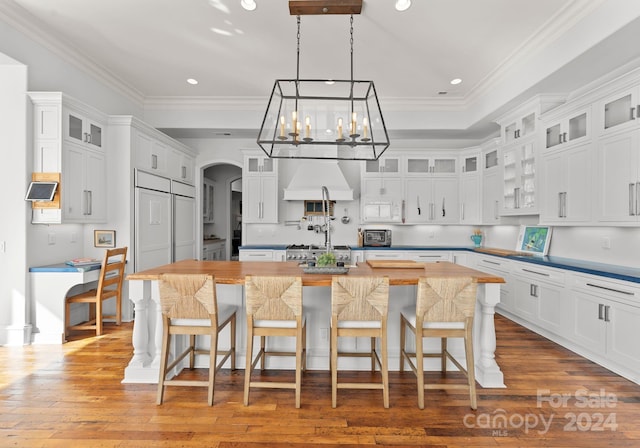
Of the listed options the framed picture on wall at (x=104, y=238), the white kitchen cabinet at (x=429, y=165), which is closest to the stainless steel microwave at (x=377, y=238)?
the white kitchen cabinet at (x=429, y=165)

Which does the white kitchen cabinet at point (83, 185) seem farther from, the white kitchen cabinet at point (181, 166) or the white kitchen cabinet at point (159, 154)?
the white kitchen cabinet at point (181, 166)

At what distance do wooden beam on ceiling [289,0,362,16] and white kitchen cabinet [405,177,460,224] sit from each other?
3.52 m

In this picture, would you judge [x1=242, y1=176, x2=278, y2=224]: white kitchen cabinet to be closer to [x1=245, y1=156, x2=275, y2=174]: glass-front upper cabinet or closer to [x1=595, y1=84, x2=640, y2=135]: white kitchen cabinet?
[x1=245, y1=156, x2=275, y2=174]: glass-front upper cabinet

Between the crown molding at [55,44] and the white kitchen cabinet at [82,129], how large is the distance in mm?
779

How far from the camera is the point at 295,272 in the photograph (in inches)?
112

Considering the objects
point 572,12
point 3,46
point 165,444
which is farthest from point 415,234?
point 3,46

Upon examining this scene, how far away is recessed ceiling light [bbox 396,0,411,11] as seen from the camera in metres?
3.12

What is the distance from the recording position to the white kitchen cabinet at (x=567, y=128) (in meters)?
3.65

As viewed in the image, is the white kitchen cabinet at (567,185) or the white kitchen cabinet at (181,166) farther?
the white kitchen cabinet at (181,166)

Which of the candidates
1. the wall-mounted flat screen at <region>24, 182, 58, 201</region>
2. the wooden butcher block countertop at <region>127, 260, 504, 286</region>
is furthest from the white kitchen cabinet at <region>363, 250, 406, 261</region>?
the wall-mounted flat screen at <region>24, 182, 58, 201</region>

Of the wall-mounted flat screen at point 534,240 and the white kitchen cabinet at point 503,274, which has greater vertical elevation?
the wall-mounted flat screen at point 534,240

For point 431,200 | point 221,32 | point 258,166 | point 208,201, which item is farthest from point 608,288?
point 208,201

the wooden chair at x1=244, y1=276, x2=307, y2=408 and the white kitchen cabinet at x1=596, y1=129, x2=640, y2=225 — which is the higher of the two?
the white kitchen cabinet at x1=596, y1=129, x2=640, y2=225

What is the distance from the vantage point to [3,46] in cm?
339
